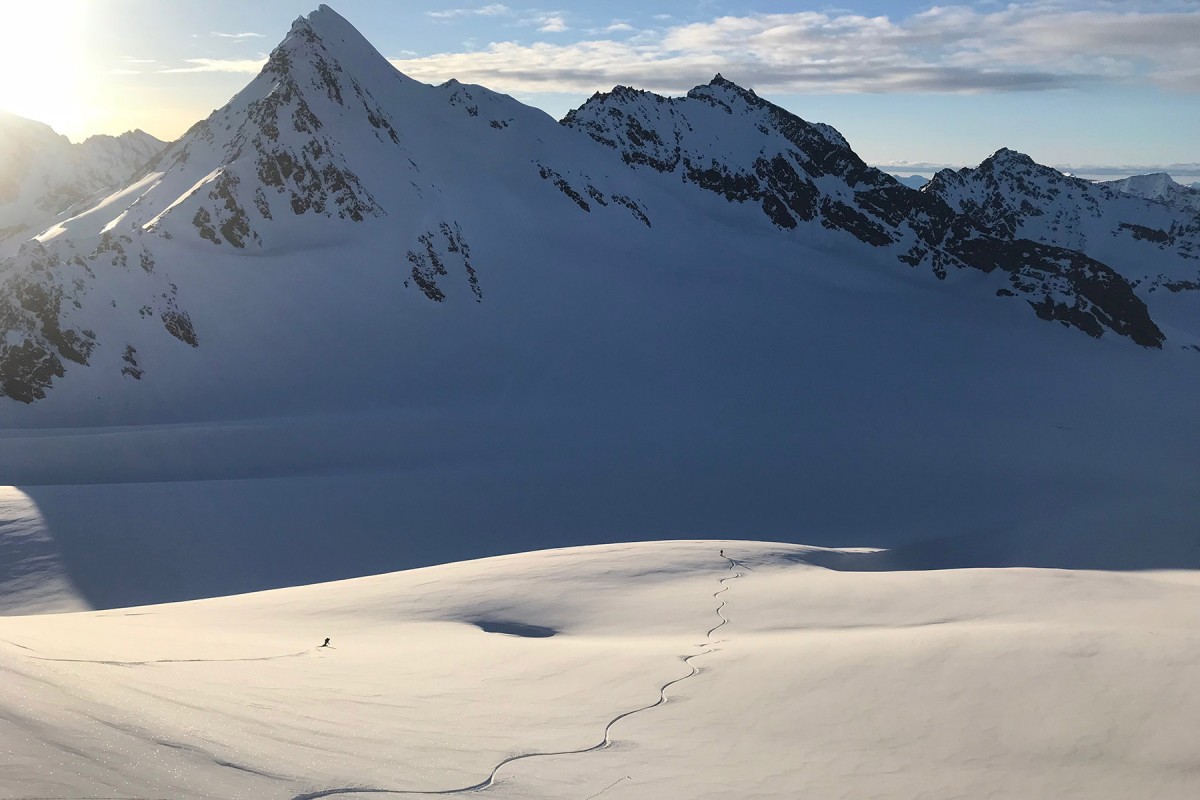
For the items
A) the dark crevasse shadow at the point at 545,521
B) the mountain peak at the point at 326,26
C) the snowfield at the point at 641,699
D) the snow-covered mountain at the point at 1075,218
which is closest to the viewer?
the snowfield at the point at 641,699

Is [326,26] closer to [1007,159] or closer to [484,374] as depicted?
[484,374]

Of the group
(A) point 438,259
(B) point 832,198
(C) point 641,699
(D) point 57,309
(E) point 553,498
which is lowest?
(E) point 553,498

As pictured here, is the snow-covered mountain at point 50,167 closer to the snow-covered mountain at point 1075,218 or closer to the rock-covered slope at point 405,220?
the rock-covered slope at point 405,220

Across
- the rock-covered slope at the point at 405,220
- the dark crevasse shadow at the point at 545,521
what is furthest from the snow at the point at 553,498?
the rock-covered slope at the point at 405,220

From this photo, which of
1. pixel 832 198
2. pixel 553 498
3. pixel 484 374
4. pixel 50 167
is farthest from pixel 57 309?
pixel 50 167

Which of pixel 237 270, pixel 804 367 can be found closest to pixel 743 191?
pixel 804 367

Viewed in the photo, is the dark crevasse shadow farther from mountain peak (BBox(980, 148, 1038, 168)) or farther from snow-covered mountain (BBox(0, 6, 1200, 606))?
mountain peak (BBox(980, 148, 1038, 168))

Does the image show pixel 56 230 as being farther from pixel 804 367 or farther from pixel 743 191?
pixel 743 191
